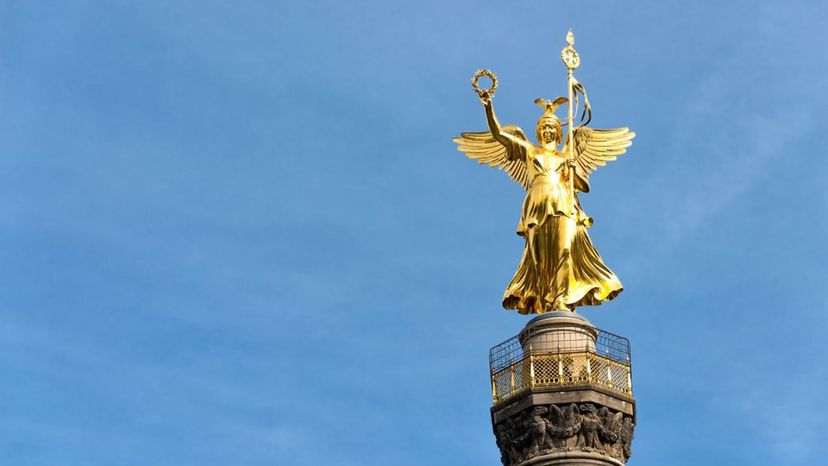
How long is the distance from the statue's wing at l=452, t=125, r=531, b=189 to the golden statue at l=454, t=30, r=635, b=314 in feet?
0.13

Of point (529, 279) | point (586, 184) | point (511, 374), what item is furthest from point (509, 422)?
point (586, 184)

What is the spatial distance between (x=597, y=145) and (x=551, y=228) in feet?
16.4

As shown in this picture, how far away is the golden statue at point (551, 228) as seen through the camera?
2178 inches

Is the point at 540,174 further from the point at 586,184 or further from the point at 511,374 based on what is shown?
the point at 511,374

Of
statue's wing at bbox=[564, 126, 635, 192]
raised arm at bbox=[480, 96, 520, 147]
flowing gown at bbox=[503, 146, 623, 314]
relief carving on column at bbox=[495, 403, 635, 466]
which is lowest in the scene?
relief carving on column at bbox=[495, 403, 635, 466]

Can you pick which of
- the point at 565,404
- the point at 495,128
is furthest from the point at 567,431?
the point at 495,128

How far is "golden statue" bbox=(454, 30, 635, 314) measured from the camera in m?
55.3

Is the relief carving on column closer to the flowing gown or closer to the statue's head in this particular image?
the flowing gown

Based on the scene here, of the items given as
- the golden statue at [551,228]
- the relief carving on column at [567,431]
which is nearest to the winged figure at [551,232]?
the golden statue at [551,228]

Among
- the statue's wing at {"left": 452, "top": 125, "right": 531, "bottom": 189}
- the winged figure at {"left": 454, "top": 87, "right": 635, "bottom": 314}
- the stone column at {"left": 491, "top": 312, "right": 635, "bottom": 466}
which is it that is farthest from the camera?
the statue's wing at {"left": 452, "top": 125, "right": 531, "bottom": 189}

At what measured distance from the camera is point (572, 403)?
169 feet

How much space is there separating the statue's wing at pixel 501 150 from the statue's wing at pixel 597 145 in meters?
1.83

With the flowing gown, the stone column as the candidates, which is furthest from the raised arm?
the stone column

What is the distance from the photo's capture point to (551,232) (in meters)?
55.4
